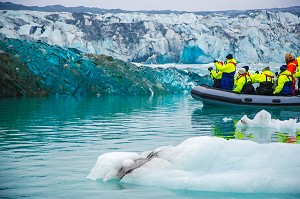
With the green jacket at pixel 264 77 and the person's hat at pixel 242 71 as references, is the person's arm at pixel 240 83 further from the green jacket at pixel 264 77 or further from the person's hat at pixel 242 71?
the green jacket at pixel 264 77

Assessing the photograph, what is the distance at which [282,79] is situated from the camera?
16703 millimetres

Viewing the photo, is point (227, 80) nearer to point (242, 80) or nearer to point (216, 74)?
point (216, 74)

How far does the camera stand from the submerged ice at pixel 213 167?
5.09m

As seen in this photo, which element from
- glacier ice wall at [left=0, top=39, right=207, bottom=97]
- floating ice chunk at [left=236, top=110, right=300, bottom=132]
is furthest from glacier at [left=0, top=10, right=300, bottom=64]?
floating ice chunk at [left=236, top=110, right=300, bottom=132]

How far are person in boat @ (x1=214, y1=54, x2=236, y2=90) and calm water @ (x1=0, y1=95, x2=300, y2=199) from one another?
0.95 m

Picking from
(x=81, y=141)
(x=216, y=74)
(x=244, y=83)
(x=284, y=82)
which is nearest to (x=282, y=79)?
(x=284, y=82)

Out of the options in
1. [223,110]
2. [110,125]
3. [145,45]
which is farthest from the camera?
[145,45]

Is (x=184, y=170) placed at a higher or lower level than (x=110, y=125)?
higher

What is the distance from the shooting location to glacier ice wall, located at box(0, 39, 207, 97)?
25.8m

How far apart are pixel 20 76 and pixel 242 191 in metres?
21.7

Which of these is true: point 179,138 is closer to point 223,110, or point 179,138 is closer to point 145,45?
point 223,110

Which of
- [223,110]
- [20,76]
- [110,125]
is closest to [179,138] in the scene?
[110,125]

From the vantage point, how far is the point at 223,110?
17266 mm

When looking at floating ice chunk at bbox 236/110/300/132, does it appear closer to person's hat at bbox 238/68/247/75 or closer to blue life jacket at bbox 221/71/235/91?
person's hat at bbox 238/68/247/75
